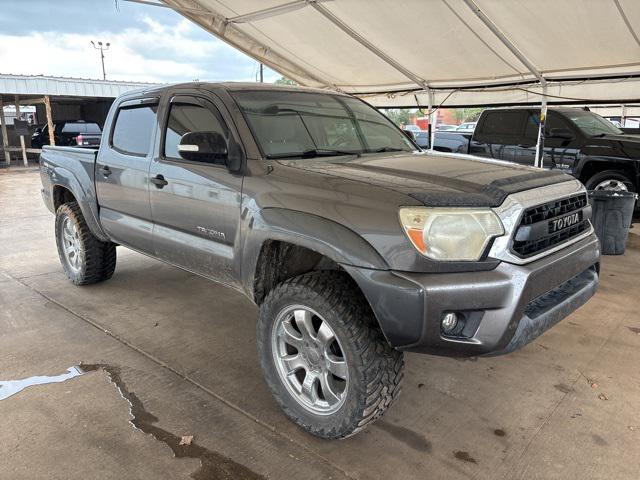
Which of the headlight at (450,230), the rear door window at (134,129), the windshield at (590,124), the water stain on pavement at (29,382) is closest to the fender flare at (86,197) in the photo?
the rear door window at (134,129)

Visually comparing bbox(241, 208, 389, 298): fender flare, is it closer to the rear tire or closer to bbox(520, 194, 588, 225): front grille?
bbox(520, 194, 588, 225): front grille

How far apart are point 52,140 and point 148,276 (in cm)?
1538

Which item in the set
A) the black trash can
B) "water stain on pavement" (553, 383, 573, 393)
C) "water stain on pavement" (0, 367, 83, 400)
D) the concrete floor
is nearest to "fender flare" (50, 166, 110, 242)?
the concrete floor

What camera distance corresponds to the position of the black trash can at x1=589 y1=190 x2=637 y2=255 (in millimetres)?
6043

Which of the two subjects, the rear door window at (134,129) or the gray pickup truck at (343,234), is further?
the rear door window at (134,129)

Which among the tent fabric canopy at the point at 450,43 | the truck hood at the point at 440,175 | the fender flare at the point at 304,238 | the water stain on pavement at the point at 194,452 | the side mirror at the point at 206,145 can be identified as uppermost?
the tent fabric canopy at the point at 450,43

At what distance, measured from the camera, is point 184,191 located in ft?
10.5

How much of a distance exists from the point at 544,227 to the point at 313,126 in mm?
1588

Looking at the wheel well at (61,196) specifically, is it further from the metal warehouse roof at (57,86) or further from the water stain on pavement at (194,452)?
the metal warehouse roof at (57,86)

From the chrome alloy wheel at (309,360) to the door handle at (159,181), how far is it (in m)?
1.37

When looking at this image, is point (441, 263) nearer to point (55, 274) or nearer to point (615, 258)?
point (55, 274)

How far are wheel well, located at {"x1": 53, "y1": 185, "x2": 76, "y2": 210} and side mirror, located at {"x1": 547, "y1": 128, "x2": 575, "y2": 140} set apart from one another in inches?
288

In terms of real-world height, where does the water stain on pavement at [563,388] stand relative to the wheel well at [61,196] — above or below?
below

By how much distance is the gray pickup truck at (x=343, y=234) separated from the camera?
2.12m
